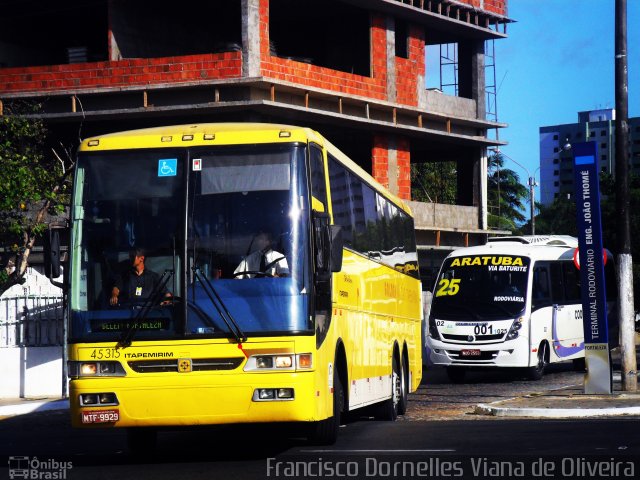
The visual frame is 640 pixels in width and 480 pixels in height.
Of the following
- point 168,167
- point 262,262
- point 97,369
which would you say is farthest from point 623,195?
point 97,369

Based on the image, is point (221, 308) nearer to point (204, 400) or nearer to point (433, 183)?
point (204, 400)

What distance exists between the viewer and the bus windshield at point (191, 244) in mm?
12336

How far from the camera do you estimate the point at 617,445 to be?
42.4ft

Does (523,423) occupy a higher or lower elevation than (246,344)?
lower

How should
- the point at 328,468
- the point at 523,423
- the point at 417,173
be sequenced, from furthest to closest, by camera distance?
the point at 417,173
the point at 523,423
the point at 328,468

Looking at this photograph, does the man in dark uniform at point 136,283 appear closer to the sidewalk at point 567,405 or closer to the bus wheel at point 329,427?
the bus wheel at point 329,427

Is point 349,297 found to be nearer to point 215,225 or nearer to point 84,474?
point 215,225

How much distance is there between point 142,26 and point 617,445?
28.6m

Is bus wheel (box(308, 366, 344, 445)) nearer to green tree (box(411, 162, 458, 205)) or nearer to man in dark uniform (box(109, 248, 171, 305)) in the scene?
man in dark uniform (box(109, 248, 171, 305))

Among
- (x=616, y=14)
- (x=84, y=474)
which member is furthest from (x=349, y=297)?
(x=616, y=14)

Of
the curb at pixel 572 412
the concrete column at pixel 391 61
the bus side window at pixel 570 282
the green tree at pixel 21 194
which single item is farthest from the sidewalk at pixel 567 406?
the concrete column at pixel 391 61

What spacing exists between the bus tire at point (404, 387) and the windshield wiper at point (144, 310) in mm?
7497

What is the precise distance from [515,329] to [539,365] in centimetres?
118

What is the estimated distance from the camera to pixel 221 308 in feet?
40.4
